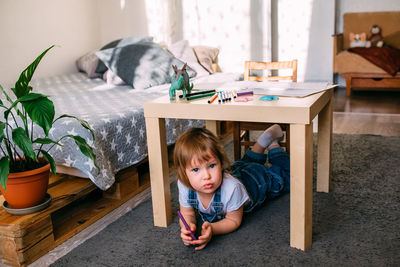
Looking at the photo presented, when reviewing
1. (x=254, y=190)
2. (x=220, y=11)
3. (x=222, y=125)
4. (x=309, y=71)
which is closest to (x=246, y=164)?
(x=254, y=190)

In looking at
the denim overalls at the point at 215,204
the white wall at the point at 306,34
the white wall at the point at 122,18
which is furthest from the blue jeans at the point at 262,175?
the white wall at the point at 306,34

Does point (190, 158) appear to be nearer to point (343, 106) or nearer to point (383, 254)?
point (383, 254)

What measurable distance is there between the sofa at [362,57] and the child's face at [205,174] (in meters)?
3.47

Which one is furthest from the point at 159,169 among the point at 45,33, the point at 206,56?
the point at 45,33

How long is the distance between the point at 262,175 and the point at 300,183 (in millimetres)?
409

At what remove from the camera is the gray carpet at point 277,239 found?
1.32 m

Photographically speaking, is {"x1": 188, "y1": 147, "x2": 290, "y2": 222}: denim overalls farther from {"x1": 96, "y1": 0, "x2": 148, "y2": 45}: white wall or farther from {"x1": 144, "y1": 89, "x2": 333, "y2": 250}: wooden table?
{"x1": 96, "y1": 0, "x2": 148, "y2": 45}: white wall

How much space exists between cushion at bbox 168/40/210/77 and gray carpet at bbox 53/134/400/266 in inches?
60.0

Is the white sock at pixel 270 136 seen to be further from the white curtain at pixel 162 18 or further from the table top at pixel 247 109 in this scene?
the white curtain at pixel 162 18

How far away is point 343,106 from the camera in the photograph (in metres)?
3.88

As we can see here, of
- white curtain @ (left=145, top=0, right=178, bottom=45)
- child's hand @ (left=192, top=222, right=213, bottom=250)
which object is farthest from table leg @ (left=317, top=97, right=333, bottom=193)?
white curtain @ (left=145, top=0, right=178, bottom=45)

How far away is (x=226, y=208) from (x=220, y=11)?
10.8ft

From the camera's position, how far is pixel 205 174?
4.53ft

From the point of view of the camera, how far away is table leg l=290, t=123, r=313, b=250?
1287 millimetres
